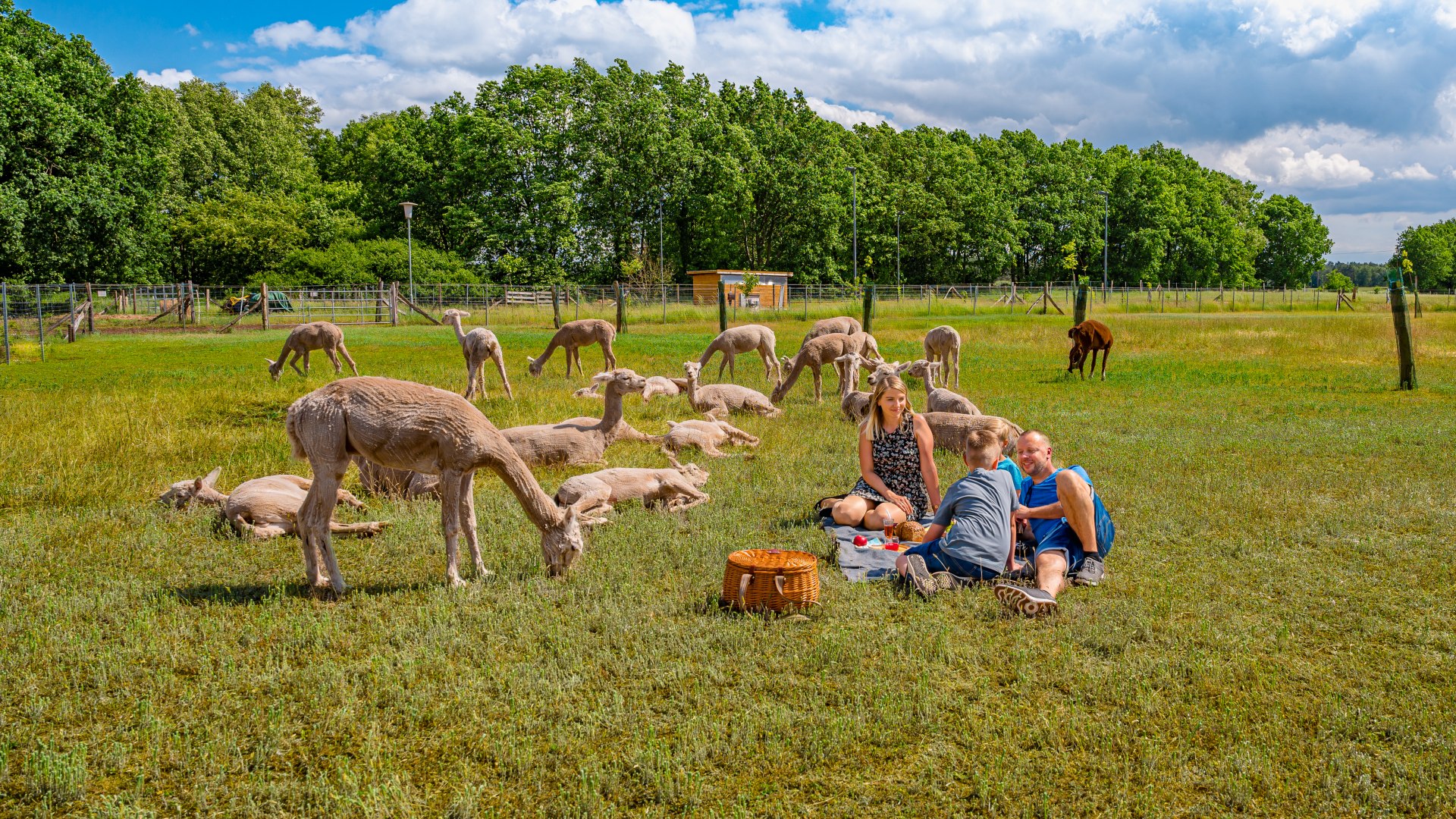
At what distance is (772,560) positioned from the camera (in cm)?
641

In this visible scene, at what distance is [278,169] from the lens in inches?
2744

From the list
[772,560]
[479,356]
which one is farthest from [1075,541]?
[479,356]

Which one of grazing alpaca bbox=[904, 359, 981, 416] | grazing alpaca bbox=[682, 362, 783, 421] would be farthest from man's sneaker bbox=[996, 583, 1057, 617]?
grazing alpaca bbox=[682, 362, 783, 421]

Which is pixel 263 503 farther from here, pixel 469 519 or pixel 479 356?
pixel 479 356

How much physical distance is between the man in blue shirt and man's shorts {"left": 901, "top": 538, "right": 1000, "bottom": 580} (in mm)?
362

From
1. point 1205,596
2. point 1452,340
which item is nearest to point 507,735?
point 1205,596

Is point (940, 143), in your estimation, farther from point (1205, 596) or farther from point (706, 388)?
point (1205, 596)

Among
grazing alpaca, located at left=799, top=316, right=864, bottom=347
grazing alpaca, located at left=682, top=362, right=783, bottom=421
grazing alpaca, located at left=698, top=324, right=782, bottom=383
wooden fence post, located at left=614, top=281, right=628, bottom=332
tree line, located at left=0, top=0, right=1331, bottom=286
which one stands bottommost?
grazing alpaca, located at left=682, top=362, right=783, bottom=421

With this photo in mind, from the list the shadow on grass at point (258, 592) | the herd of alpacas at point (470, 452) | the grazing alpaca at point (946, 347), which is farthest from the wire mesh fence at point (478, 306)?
the shadow on grass at point (258, 592)

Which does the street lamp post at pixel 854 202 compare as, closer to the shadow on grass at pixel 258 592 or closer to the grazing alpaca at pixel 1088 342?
the grazing alpaca at pixel 1088 342

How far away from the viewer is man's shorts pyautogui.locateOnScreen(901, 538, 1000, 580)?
678cm

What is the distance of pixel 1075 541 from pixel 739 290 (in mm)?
49059

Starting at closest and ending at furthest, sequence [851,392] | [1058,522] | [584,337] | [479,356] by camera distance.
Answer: [1058,522]
[851,392]
[479,356]
[584,337]

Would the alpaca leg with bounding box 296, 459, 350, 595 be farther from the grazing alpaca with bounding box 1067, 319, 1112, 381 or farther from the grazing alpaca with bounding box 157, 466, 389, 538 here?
the grazing alpaca with bounding box 1067, 319, 1112, 381
